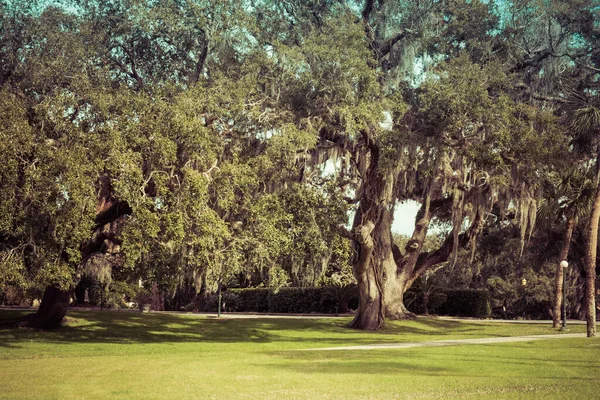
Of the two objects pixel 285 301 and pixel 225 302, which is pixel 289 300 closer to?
pixel 285 301

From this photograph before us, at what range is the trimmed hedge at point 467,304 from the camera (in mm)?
38094

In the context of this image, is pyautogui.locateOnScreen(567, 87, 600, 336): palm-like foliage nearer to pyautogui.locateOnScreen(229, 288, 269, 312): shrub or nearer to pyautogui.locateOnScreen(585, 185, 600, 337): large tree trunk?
pyautogui.locateOnScreen(585, 185, 600, 337): large tree trunk

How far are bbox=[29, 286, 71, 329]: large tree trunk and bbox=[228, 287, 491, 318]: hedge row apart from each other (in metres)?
15.2

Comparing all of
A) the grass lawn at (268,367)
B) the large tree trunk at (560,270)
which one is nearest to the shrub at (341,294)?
the large tree trunk at (560,270)

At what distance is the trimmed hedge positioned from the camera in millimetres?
38094

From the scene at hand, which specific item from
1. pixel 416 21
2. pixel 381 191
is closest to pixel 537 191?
pixel 381 191

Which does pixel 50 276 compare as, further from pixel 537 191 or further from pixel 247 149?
pixel 537 191

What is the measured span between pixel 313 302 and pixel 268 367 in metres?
26.2

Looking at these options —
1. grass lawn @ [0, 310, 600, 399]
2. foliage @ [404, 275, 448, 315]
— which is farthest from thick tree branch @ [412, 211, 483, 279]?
grass lawn @ [0, 310, 600, 399]

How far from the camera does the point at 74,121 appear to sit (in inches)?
722

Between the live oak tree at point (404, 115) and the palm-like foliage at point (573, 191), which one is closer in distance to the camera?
the live oak tree at point (404, 115)

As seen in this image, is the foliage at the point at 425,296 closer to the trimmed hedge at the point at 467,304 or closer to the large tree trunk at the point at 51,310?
the trimmed hedge at the point at 467,304

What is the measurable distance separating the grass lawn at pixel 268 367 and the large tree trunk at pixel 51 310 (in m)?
0.63

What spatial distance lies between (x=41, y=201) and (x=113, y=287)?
16.4 m
